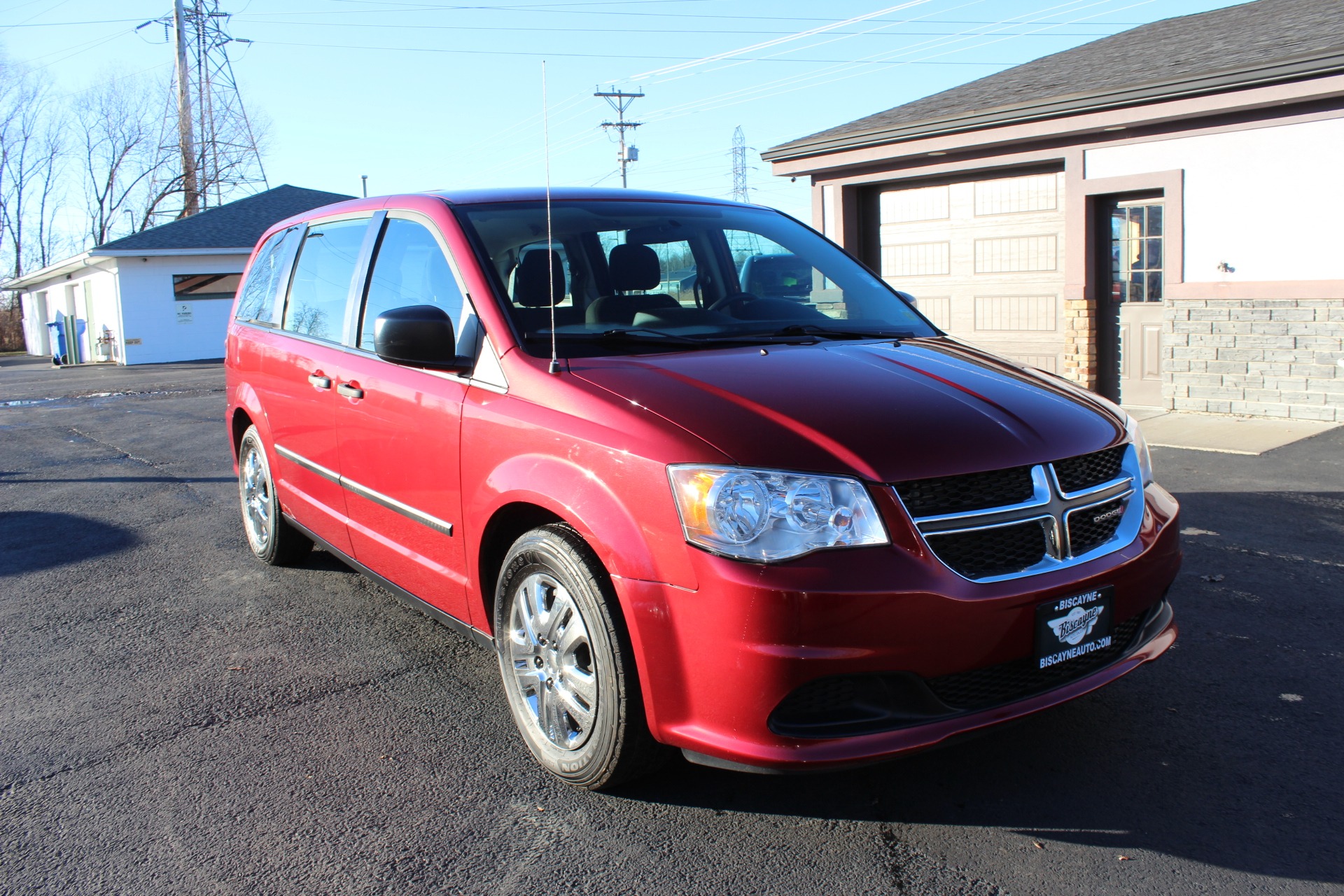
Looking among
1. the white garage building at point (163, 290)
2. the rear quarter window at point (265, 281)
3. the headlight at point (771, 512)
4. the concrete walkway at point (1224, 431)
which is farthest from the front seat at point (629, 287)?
the white garage building at point (163, 290)

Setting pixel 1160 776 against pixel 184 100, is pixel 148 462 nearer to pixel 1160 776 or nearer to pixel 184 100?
pixel 1160 776

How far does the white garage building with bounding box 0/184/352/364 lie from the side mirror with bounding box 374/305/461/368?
2890cm

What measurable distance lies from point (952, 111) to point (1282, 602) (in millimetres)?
8623

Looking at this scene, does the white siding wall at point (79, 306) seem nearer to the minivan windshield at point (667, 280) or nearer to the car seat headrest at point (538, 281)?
the minivan windshield at point (667, 280)

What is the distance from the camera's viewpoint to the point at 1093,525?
2971 millimetres

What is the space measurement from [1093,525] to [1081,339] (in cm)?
894

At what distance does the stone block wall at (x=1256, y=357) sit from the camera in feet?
32.0

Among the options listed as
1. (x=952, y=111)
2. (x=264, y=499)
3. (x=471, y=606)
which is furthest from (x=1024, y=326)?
(x=471, y=606)

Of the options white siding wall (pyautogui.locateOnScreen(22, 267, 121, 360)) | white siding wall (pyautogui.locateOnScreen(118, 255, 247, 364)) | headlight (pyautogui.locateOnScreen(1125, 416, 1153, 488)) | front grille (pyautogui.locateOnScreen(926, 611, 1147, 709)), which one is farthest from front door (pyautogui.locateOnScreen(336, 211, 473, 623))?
white siding wall (pyautogui.locateOnScreen(22, 267, 121, 360))

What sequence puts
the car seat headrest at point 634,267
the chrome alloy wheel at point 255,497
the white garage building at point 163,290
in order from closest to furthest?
the car seat headrest at point 634,267
the chrome alloy wheel at point 255,497
the white garage building at point 163,290

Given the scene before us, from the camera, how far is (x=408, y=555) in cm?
394

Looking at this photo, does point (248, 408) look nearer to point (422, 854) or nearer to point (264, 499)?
point (264, 499)

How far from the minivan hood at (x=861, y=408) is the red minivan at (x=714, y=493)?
11 millimetres

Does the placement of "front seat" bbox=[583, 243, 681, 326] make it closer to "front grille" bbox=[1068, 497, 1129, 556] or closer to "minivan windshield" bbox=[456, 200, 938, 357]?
"minivan windshield" bbox=[456, 200, 938, 357]
